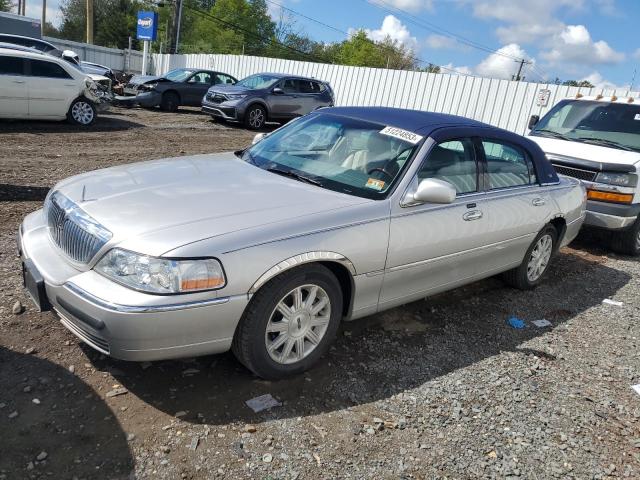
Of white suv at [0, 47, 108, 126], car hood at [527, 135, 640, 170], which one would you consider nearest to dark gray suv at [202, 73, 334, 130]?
white suv at [0, 47, 108, 126]

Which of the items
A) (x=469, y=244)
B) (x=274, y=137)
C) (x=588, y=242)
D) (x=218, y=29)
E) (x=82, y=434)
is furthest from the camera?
(x=218, y=29)

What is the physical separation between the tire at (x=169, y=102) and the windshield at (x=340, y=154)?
14256mm

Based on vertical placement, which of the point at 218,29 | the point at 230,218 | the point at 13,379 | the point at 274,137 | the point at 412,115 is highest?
the point at 218,29

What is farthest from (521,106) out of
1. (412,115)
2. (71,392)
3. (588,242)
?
(71,392)

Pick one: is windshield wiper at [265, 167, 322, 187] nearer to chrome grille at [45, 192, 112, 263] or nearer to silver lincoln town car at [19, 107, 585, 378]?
silver lincoln town car at [19, 107, 585, 378]

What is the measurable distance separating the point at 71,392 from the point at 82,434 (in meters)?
0.39

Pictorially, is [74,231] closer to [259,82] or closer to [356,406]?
[356,406]

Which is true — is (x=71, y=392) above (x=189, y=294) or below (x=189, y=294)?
below

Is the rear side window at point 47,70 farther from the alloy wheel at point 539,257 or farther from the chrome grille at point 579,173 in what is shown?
the alloy wheel at point 539,257

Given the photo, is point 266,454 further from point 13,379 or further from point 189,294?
point 13,379

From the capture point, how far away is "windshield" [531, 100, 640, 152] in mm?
7359

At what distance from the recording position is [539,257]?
538 cm

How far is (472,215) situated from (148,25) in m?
25.7

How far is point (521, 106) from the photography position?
14875 millimetres
